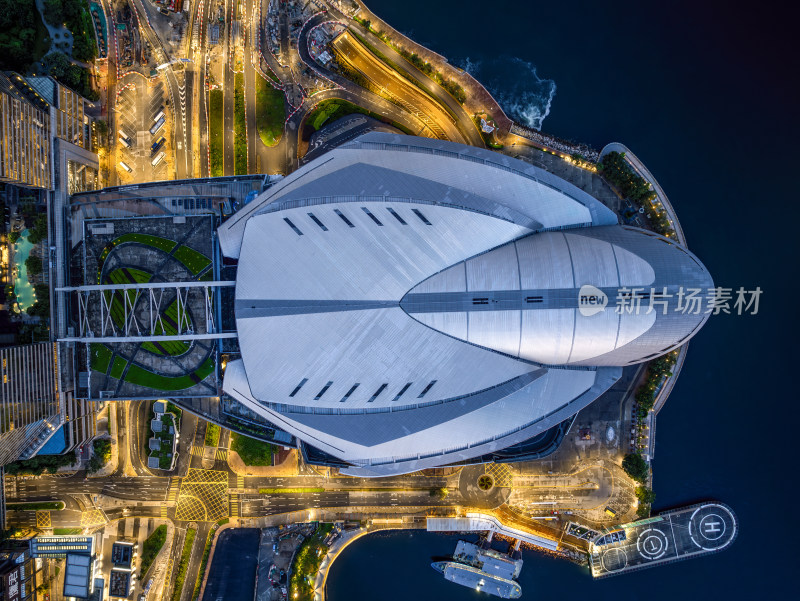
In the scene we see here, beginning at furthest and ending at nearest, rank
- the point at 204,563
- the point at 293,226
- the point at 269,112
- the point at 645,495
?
1. the point at 204,563
2. the point at 269,112
3. the point at 645,495
4. the point at 293,226

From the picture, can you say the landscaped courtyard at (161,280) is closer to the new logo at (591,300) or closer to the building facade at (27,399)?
the building facade at (27,399)

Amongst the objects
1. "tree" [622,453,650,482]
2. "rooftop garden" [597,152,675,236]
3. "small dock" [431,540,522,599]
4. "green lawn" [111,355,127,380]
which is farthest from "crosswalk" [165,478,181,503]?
"rooftop garden" [597,152,675,236]

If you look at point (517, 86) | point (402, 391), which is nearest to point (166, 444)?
point (402, 391)

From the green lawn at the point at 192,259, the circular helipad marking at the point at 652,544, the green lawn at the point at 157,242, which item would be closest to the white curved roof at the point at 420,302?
the green lawn at the point at 192,259

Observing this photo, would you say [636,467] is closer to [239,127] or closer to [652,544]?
[652,544]

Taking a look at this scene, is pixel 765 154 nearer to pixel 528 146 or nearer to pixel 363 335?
pixel 528 146
